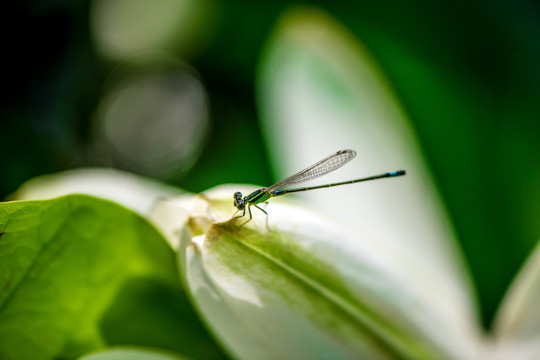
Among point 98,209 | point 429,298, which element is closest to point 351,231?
point 429,298

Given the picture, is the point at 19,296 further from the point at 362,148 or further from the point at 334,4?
the point at 334,4

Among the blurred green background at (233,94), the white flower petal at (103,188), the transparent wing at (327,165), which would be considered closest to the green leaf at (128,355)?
the white flower petal at (103,188)

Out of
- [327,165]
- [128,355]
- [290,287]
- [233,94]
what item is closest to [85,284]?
[128,355]

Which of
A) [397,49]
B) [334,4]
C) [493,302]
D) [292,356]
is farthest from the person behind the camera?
[334,4]

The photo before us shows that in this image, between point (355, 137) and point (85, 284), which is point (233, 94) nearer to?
point (355, 137)

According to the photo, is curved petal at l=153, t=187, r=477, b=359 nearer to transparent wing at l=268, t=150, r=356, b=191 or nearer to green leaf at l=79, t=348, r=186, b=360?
green leaf at l=79, t=348, r=186, b=360

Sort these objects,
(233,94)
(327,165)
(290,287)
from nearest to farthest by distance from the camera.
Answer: (290,287), (327,165), (233,94)

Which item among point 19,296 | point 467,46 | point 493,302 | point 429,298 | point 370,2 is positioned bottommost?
point 493,302

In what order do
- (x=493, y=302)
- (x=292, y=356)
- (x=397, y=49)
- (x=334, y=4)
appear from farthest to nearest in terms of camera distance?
1. (x=334, y=4)
2. (x=397, y=49)
3. (x=493, y=302)
4. (x=292, y=356)
